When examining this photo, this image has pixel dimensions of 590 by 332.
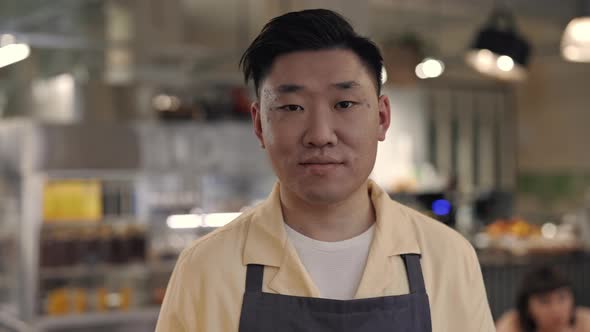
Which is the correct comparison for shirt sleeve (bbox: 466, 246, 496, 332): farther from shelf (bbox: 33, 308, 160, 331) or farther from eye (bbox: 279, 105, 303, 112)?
shelf (bbox: 33, 308, 160, 331)

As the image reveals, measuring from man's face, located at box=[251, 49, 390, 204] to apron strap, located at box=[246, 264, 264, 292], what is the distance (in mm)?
142

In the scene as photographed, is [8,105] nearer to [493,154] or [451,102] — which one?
[451,102]

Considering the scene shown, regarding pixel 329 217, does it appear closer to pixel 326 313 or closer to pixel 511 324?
pixel 326 313

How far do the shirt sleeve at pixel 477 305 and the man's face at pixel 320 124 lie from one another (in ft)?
0.84

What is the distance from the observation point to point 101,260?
6527mm

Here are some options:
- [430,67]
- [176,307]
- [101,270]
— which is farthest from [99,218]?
[176,307]

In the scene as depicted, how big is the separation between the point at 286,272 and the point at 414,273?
8.5 inches

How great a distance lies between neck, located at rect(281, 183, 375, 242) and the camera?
1365 millimetres

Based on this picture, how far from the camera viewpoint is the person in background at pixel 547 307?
369 cm

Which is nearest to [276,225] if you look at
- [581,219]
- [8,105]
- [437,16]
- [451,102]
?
[8,105]

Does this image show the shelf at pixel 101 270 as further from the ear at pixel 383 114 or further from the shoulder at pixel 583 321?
the ear at pixel 383 114

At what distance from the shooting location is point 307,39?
4.35 feet

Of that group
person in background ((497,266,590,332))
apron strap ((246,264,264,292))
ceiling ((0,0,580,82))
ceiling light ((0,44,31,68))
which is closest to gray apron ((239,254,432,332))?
apron strap ((246,264,264,292))

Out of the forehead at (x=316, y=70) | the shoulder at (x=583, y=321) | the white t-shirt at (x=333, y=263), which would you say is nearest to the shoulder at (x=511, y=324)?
the shoulder at (x=583, y=321)
